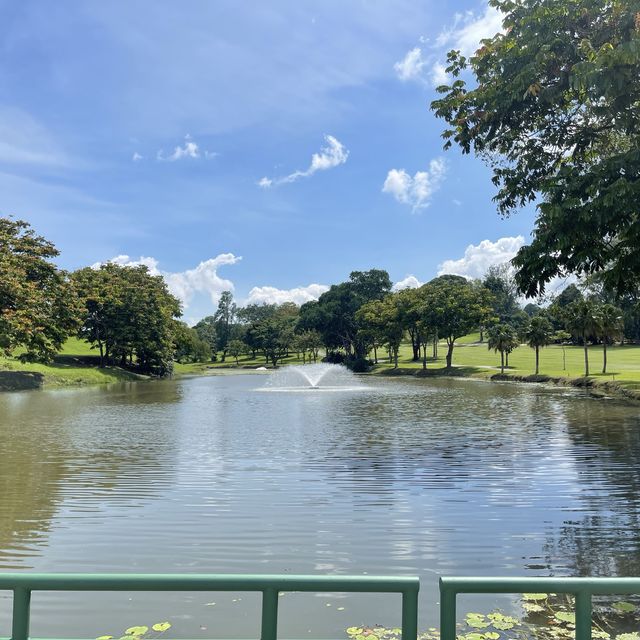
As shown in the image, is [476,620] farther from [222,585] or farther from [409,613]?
[222,585]

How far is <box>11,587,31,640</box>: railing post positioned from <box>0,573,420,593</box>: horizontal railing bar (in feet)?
0.41

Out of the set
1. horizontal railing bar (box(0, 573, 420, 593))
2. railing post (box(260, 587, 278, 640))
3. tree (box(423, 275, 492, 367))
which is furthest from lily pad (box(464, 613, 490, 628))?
tree (box(423, 275, 492, 367))

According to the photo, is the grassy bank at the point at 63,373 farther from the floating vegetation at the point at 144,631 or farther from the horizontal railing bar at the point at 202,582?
the horizontal railing bar at the point at 202,582

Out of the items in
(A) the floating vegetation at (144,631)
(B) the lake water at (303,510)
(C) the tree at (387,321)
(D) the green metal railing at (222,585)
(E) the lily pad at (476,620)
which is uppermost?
(C) the tree at (387,321)

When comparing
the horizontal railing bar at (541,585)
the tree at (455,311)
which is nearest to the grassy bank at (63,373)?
the tree at (455,311)

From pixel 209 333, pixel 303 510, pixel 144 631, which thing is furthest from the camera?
pixel 209 333

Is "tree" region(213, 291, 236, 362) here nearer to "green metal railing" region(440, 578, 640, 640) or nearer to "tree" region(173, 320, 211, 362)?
"tree" region(173, 320, 211, 362)

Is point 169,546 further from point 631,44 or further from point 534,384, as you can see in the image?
point 534,384

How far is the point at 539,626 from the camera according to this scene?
20.1 feet

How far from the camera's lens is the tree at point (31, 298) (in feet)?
156

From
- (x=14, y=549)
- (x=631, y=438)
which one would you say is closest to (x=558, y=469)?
(x=631, y=438)

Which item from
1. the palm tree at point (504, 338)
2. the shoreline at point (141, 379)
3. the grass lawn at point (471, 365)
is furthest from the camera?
the palm tree at point (504, 338)

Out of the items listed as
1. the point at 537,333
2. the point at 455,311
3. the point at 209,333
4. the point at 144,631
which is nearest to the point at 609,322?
the point at 537,333

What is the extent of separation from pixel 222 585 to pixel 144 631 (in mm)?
3772
